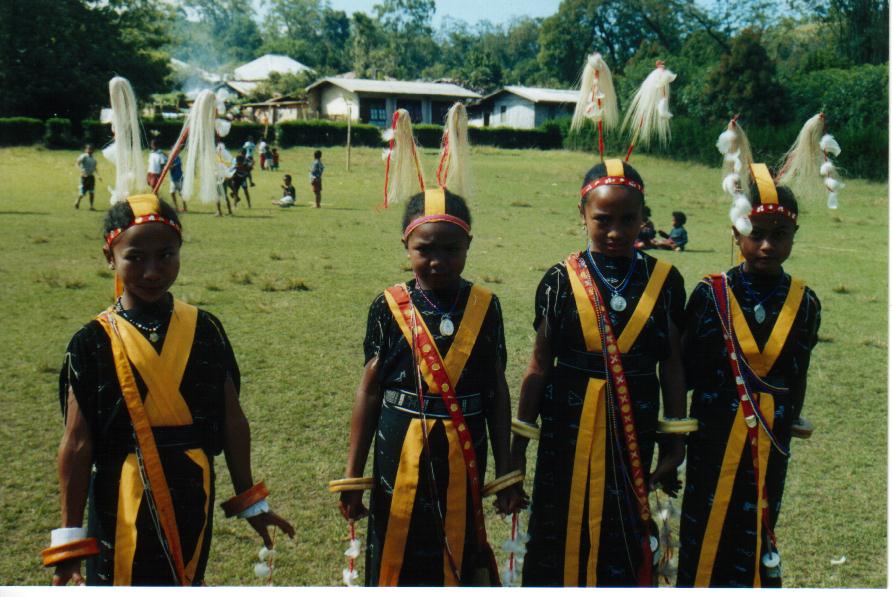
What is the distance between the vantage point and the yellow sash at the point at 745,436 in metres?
3.15

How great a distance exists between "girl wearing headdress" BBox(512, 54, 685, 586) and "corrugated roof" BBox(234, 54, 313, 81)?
47.2 metres

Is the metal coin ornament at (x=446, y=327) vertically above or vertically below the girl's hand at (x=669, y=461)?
above

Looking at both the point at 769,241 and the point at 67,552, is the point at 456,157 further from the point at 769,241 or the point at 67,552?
the point at 67,552

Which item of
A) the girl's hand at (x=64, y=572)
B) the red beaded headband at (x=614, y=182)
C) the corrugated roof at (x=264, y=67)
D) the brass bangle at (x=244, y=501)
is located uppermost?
the corrugated roof at (x=264, y=67)

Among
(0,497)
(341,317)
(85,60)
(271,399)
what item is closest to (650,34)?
(85,60)

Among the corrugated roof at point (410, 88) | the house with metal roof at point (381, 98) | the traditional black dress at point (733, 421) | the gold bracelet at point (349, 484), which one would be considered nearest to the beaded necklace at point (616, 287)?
the traditional black dress at point (733, 421)

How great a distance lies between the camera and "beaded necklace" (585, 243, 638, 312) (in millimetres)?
3111

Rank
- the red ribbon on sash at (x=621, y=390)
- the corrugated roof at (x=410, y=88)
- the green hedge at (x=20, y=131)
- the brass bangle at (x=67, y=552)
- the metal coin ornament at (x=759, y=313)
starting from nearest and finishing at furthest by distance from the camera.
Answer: the brass bangle at (x=67, y=552)
the red ribbon on sash at (x=621, y=390)
the metal coin ornament at (x=759, y=313)
the green hedge at (x=20, y=131)
the corrugated roof at (x=410, y=88)

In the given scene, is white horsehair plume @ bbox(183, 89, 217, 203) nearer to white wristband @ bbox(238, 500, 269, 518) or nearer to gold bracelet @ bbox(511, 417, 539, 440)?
white wristband @ bbox(238, 500, 269, 518)

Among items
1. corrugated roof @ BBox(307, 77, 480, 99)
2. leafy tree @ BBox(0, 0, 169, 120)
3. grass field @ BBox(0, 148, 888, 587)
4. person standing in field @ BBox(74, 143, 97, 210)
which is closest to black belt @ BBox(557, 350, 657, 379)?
grass field @ BBox(0, 148, 888, 587)

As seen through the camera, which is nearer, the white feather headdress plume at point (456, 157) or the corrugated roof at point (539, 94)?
the white feather headdress plume at point (456, 157)

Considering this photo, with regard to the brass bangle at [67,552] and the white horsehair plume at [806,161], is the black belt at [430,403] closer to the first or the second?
the brass bangle at [67,552]

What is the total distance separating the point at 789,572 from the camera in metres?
3.81

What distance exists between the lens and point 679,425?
3135mm
